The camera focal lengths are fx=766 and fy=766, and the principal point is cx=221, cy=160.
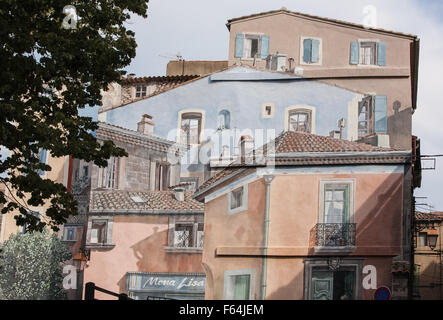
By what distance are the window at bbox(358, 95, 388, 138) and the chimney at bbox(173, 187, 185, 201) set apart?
4.51m

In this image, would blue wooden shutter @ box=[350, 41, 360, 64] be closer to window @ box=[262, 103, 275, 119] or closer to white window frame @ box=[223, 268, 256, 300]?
window @ box=[262, 103, 275, 119]

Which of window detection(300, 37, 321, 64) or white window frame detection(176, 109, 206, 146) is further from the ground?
window detection(300, 37, 321, 64)

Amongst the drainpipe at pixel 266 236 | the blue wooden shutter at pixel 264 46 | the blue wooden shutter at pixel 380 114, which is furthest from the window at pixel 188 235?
the blue wooden shutter at pixel 380 114

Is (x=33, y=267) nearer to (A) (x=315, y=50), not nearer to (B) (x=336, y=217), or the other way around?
(B) (x=336, y=217)

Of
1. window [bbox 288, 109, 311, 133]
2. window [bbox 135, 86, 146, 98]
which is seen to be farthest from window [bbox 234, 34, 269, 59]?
window [bbox 135, 86, 146, 98]

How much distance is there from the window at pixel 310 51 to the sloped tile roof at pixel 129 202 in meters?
4.80

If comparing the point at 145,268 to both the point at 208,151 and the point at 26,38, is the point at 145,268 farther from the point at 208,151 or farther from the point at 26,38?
the point at 26,38

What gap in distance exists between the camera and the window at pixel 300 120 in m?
18.7

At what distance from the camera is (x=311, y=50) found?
19500 millimetres

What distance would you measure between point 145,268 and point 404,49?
8444mm

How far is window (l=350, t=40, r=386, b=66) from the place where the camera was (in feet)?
63.3

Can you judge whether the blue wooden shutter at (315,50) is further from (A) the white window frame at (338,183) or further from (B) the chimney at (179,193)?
(B) the chimney at (179,193)

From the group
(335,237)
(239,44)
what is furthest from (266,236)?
(239,44)

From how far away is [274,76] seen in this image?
1923 cm
